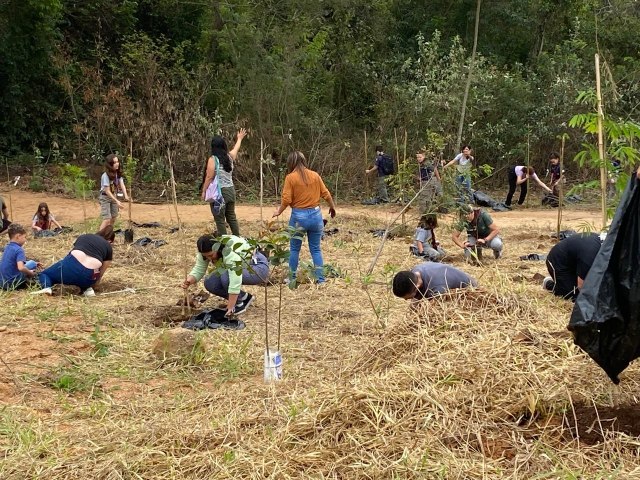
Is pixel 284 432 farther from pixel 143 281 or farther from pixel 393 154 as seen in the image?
pixel 393 154

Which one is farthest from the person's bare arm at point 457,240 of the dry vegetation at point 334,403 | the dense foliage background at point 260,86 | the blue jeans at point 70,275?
the dense foliage background at point 260,86

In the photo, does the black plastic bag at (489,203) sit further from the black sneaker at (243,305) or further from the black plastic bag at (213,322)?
the black plastic bag at (213,322)

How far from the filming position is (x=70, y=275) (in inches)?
287

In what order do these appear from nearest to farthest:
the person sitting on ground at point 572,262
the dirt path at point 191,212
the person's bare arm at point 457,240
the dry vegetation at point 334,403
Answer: the dry vegetation at point 334,403 → the person sitting on ground at point 572,262 → the person's bare arm at point 457,240 → the dirt path at point 191,212

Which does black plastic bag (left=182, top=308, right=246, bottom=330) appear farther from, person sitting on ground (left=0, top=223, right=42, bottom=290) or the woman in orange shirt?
person sitting on ground (left=0, top=223, right=42, bottom=290)

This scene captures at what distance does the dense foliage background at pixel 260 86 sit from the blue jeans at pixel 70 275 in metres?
10.9

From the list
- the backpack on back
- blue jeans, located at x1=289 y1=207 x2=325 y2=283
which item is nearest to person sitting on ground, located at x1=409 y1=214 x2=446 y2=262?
blue jeans, located at x1=289 y1=207 x2=325 y2=283

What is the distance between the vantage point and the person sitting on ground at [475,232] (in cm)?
903

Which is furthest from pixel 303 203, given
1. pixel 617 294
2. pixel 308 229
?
pixel 617 294

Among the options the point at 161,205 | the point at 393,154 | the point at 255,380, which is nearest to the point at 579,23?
the point at 393,154

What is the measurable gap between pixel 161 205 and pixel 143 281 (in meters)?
8.97

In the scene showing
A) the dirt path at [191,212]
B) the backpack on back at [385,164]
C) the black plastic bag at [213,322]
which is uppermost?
the backpack on back at [385,164]

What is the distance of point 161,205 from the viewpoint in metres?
16.8

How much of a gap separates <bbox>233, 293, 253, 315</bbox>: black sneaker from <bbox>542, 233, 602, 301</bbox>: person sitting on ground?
2721mm
